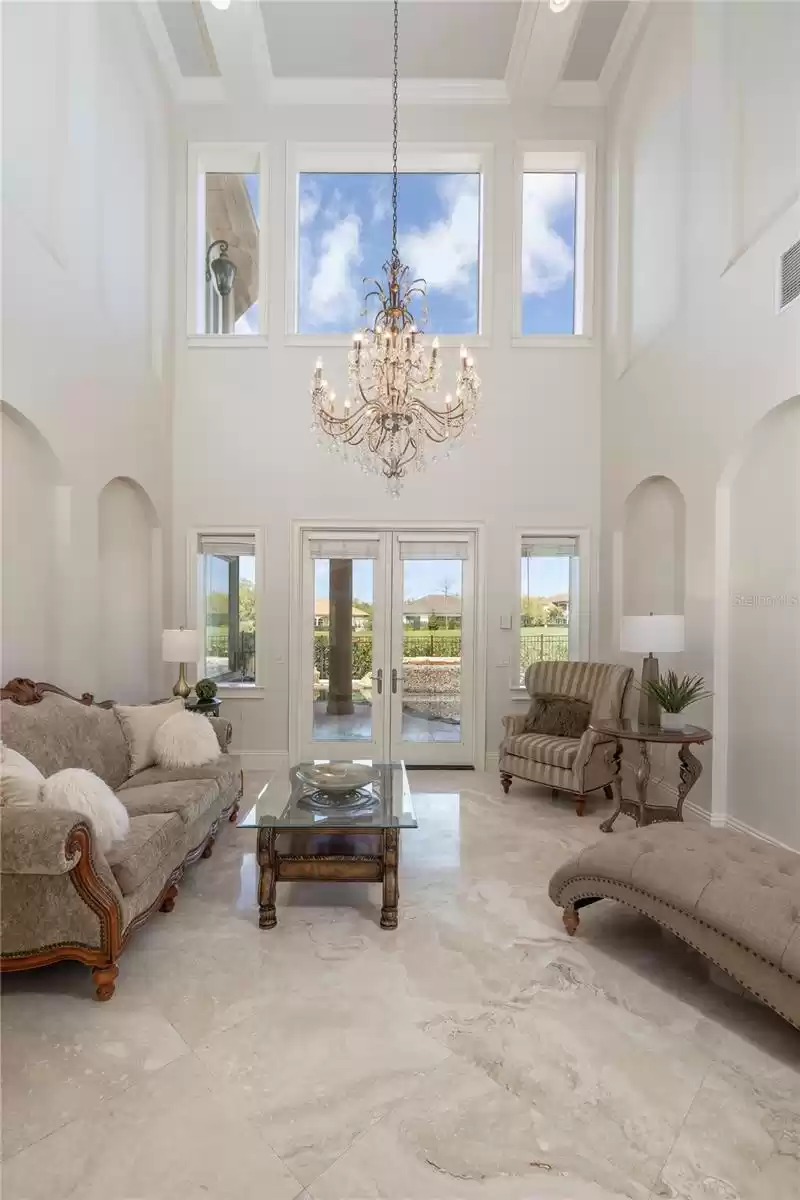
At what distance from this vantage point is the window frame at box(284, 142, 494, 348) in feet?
20.5

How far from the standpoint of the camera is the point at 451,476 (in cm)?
625

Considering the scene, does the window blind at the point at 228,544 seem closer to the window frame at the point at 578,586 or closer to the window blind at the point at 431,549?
the window blind at the point at 431,549

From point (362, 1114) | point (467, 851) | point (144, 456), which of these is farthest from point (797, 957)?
point (144, 456)

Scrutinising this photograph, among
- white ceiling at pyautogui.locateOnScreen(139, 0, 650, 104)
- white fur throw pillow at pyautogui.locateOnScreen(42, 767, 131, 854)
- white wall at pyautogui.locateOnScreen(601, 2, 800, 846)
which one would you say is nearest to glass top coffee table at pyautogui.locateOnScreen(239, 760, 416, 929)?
white fur throw pillow at pyautogui.locateOnScreen(42, 767, 131, 854)

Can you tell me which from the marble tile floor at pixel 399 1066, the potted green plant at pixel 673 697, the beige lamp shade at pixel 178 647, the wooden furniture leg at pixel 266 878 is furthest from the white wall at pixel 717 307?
the beige lamp shade at pixel 178 647

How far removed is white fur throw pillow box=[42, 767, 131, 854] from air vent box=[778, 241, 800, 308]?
417cm

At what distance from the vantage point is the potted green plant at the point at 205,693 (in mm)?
5320

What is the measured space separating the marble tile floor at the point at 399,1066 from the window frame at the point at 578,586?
10.3ft

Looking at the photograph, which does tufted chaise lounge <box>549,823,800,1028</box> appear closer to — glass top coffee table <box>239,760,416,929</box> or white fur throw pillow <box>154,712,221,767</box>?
glass top coffee table <box>239,760,416,929</box>

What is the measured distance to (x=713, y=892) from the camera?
8.13 feet

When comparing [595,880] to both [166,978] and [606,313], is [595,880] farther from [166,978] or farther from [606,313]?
[606,313]

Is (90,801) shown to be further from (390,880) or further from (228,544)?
(228,544)

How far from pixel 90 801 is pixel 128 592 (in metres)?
3.19

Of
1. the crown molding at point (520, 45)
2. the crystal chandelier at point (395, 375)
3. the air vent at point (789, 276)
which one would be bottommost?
the crystal chandelier at point (395, 375)
